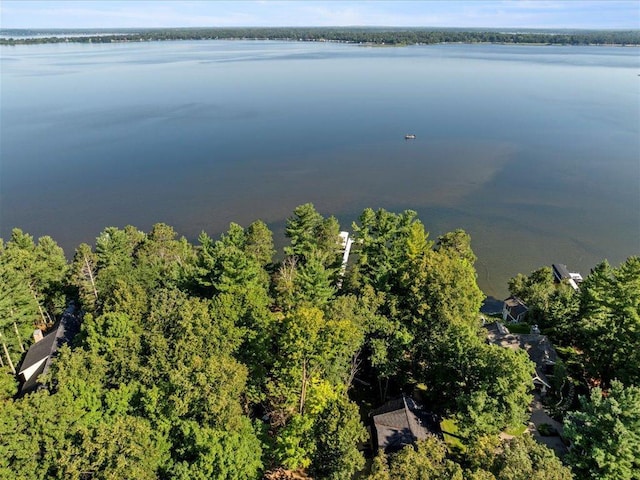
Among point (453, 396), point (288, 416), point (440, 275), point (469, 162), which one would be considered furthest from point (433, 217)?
point (288, 416)

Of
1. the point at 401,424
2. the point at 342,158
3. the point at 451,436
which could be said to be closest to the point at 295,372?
the point at 401,424

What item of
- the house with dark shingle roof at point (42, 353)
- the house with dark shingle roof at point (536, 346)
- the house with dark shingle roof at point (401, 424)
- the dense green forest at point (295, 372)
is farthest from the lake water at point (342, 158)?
the house with dark shingle roof at point (401, 424)

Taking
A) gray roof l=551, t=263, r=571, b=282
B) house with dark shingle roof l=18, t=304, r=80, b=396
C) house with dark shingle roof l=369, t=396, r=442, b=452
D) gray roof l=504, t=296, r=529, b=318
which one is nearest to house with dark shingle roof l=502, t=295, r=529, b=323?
gray roof l=504, t=296, r=529, b=318

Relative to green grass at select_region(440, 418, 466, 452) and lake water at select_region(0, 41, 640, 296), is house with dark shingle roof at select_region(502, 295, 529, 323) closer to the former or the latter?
lake water at select_region(0, 41, 640, 296)

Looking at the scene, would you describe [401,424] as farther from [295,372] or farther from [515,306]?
[515,306]

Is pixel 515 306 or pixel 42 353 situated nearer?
pixel 42 353
